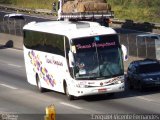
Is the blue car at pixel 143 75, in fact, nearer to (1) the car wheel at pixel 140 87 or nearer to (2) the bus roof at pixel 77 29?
(1) the car wheel at pixel 140 87

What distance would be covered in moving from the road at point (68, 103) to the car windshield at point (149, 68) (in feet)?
3.61

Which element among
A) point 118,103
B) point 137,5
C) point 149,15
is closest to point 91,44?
point 118,103

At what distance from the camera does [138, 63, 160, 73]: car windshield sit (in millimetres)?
31750

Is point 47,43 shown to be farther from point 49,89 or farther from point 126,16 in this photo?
point 126,16

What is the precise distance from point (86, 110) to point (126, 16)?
52925 millimetres

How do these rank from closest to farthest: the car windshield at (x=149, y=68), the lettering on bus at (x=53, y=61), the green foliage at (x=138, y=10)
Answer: the lettering on bus at (x=53, y=61) → the car windshield at (x=149, y=68) → the green foliage at (x=138, y=10)

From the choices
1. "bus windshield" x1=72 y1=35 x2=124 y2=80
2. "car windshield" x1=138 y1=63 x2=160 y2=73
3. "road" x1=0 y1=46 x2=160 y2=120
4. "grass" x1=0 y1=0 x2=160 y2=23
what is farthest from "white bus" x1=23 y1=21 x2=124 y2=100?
"grass" x1=0 y1=0 x2=160 y2=23

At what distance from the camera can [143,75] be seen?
31.5 metres

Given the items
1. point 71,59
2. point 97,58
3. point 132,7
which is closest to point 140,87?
point 97,58

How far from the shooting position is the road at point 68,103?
25.4 metres

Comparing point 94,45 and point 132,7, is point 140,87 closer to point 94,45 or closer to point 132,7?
point 94,45

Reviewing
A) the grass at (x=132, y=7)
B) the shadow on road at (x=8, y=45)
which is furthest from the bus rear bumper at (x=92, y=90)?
the grass at (x=132, y=7)

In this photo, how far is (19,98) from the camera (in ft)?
100.0

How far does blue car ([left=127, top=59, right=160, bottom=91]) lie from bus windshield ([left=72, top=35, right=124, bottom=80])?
106 inches
